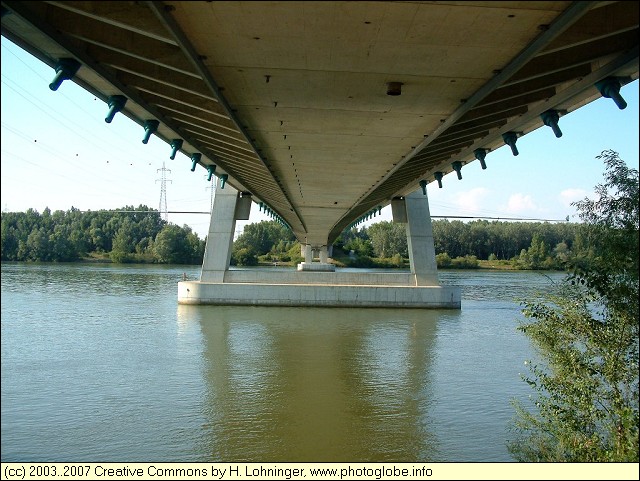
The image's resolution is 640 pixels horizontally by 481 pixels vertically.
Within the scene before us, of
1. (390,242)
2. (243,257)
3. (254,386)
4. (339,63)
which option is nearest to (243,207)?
(254,386)

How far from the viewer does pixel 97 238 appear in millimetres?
81625

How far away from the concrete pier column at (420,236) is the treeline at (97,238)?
3688 centimetres

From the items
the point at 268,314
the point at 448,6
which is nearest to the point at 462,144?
the point at 448,6

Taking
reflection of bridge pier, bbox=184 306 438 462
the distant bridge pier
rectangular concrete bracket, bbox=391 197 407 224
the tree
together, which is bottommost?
reflection of bridge pier, bbox=184 306 438 462

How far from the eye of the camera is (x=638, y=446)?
7.67 meters

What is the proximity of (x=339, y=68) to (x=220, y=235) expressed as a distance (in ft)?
95.1

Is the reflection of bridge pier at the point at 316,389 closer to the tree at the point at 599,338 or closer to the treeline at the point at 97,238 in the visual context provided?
the tree at the point at 599,338

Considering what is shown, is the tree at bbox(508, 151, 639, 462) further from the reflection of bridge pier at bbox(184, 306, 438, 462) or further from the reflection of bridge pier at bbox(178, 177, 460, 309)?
the reflection of bridge pier at bbox(178, 177, 460, 309)

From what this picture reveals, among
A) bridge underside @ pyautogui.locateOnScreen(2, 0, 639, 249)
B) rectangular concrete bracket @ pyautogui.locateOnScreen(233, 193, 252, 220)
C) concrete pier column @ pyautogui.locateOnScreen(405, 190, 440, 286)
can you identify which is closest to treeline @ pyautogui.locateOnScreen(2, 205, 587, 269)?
concrete pier column @ pyautogui.locateOnScreen(405, 190, 440, 286)

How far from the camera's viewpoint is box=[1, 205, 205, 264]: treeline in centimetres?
6194

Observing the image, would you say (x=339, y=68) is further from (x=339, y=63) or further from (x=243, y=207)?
(x=243, y=207)

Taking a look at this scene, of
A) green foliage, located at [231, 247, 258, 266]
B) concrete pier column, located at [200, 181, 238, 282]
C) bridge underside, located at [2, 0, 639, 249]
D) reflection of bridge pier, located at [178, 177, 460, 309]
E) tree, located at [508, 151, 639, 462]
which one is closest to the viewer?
bridge underside, located at [2, 0, 639, 249]

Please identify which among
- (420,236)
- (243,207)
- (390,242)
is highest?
(390,242)

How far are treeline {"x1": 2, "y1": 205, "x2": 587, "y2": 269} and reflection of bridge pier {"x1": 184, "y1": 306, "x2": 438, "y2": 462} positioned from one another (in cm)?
3606
